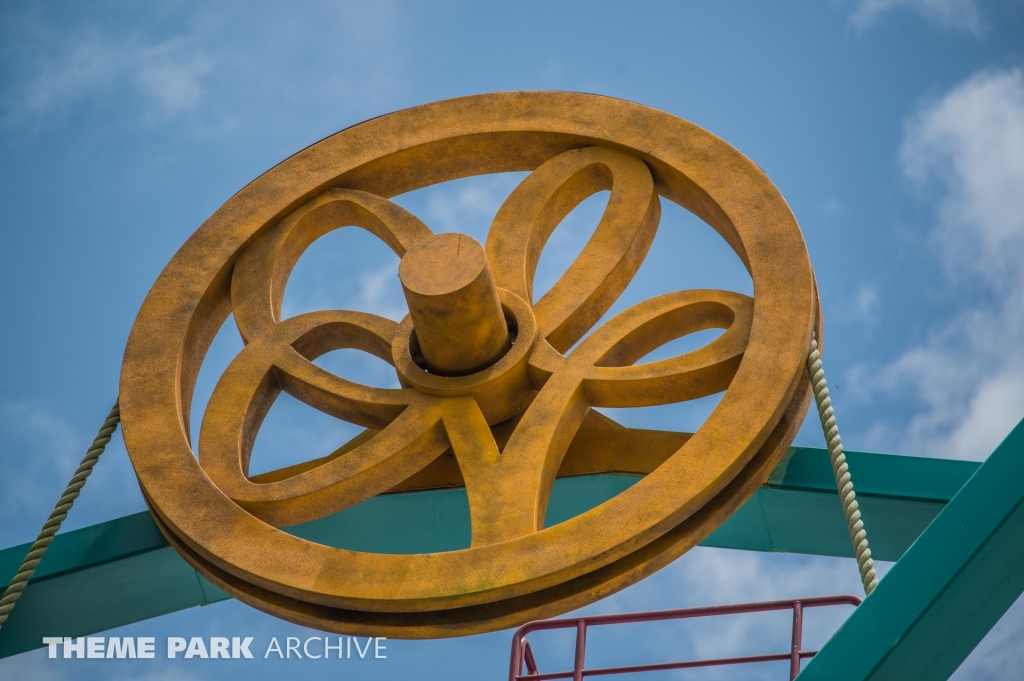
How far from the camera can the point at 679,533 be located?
5688mm

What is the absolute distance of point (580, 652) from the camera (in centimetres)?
698

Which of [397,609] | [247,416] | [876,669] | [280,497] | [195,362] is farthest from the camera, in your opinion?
[195,362]

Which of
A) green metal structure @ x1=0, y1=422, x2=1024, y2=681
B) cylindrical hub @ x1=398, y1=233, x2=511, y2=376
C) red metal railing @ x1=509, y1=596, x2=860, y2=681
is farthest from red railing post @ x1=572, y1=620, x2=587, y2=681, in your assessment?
cylindrical hub @ x1=398, y1=233, x2=511, y2=376

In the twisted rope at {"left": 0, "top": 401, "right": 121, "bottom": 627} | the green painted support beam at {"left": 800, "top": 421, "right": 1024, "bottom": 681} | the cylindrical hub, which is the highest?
the cylindrical hub

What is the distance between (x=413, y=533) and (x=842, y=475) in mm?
2349

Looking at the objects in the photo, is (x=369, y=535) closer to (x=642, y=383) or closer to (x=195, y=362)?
(x=195, y=362)

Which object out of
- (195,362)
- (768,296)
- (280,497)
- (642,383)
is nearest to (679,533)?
(642,383)

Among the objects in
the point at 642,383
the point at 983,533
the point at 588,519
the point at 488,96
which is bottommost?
the point at 983,533

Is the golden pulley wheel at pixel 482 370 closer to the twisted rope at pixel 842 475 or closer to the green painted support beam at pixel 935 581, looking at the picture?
the twisted rope at pixel 842 475

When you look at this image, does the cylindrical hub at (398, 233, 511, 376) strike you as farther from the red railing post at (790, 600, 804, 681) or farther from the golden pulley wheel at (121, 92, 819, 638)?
the red railing post at (790, 600, 804, 681)

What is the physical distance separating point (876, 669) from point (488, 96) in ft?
12.9

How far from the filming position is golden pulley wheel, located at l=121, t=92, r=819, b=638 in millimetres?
5594

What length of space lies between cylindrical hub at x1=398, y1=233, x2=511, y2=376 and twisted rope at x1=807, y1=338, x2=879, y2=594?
146 centimetres

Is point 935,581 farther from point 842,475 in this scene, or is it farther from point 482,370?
point 482,370
